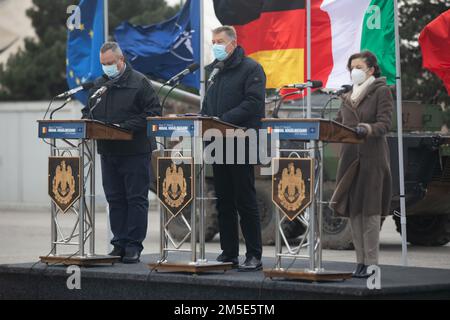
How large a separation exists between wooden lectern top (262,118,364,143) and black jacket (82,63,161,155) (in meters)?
2.01

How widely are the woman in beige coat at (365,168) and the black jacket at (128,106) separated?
7.02ft

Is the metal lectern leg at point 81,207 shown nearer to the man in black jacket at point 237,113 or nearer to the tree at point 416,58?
the man in black jacket at point 237,113

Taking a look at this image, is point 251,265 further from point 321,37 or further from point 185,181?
point 321,37

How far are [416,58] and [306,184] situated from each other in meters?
14.0

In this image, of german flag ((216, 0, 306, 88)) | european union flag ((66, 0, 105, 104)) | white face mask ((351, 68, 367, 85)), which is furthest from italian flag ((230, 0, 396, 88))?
white face mask ((351, 68, 367, 85))

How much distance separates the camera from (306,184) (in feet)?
31.7

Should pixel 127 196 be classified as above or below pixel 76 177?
below

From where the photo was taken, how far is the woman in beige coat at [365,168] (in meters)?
9.96

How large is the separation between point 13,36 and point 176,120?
90.8ft

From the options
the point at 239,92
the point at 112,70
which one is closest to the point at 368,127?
the point at 239,92

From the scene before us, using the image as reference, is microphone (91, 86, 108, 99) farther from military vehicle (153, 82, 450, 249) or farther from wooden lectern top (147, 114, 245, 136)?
military vehicle (153, 82, 450, 249)

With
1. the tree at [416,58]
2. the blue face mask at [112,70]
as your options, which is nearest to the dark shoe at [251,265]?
the blue face mask at [112,70]

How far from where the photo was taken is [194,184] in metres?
10.4

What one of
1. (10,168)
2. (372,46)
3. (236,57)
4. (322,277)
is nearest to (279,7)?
(372,46)
